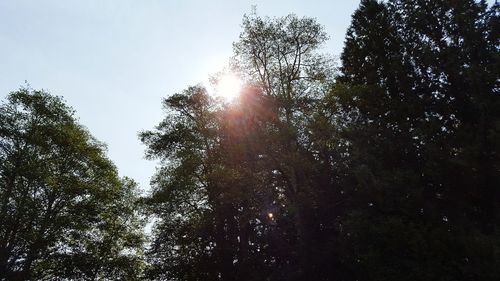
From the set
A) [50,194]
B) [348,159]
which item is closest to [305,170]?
[348,159]

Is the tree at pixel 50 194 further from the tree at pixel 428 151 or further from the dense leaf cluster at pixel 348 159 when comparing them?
the tree at pixel 428 151

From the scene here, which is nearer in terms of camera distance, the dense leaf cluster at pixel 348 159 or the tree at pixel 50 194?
the dense leaf cluster at pixel 348 159

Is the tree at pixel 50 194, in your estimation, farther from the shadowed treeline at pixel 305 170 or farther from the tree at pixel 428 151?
the tree at pixel 428 151

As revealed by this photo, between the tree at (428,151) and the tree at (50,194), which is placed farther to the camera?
the tree at (50,194)

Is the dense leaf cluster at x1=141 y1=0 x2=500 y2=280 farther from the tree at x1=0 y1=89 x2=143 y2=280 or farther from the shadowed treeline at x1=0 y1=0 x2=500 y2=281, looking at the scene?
the tree at x1=0 y1=89 x2=143 y2=280

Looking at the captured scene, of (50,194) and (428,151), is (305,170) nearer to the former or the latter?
(428,151)

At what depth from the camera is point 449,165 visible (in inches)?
691

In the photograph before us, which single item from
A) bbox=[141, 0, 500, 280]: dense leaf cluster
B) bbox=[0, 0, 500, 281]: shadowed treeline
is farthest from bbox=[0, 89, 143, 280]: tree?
bbox=[141, 0, 500, 280]: dense leaf cluster

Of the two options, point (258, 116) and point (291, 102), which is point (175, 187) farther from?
point (291, 102)

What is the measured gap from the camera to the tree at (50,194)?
24453mm

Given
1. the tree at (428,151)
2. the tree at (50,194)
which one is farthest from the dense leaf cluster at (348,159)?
the tree at (50,194)

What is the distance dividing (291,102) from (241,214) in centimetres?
721

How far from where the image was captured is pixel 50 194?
2652 cm

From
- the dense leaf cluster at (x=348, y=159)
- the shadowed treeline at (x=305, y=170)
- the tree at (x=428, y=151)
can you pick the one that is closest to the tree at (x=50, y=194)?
the shadowed treeline at (x=305, y=170)
